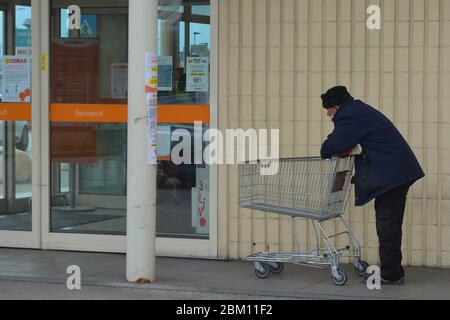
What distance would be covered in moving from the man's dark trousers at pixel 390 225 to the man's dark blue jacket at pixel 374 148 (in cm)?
10

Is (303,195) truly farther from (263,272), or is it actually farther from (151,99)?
(151,99)

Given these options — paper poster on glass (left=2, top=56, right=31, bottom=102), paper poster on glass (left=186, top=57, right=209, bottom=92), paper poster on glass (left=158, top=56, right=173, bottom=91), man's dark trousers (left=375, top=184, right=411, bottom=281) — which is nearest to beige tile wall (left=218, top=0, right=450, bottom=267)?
paper poster on glass (left=186, top=57, right=209, bottom=92)

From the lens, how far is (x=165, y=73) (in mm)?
9516

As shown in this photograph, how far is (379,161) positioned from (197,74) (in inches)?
97.1

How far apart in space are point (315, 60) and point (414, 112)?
3.63 feet

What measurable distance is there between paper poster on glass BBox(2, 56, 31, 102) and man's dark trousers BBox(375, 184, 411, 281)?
4.23 meters

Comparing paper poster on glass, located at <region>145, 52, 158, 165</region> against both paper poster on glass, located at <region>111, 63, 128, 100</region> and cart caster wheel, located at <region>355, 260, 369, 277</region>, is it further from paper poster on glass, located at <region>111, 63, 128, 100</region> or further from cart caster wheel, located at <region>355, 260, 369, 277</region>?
cart caster wheel, located at <region>355, 260, 369, 277</region>

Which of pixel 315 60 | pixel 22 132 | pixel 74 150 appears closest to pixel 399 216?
pixel 315 60

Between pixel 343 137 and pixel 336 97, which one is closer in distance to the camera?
pixel 343 137

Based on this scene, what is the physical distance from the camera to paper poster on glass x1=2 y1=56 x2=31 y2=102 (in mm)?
9922

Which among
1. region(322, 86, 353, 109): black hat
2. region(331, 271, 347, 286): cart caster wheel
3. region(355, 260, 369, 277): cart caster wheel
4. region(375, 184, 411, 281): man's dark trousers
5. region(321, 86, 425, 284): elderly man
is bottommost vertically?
region(331, 271, 347, 286): cart caster wheel

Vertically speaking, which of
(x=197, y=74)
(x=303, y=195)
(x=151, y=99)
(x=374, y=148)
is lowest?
(x=303, y=195)

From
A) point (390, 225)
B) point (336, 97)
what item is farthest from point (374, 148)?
point (390, 225)

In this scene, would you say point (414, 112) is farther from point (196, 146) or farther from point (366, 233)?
point (196, 146)
